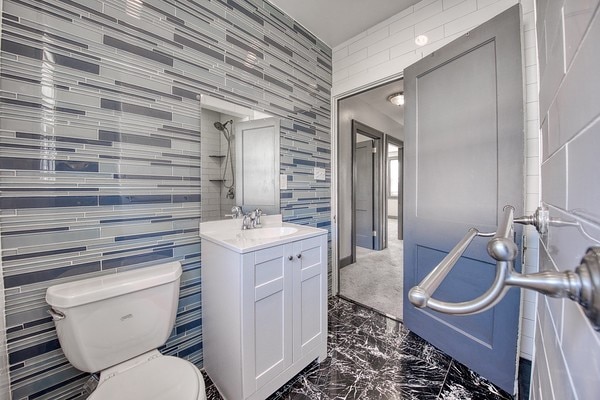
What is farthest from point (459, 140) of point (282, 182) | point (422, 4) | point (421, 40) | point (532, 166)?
point (282, 182)

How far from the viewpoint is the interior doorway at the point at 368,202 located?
2.70 m

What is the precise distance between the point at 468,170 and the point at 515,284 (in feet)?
4.64

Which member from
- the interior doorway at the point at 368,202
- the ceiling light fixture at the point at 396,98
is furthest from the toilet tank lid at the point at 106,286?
the ceiling light fixture at the point at 396,98

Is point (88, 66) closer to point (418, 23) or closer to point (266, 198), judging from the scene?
point (266, 198)

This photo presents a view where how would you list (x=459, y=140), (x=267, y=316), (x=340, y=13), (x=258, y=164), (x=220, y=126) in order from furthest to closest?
(x=340, y=13)
(x=258, y=164)
(x=220, y=126)
(x=459, y=140)
(x=267, y=316)

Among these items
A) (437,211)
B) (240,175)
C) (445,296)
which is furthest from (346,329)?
(240,175)

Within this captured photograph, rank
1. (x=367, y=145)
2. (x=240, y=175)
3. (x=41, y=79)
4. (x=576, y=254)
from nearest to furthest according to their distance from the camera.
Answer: (x=576, y=254), (x=41, y=79), (x=240, y=175), (x=367, y=145)

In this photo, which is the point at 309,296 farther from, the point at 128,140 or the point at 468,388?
the point at 128,140

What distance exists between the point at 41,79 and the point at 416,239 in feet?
7.18

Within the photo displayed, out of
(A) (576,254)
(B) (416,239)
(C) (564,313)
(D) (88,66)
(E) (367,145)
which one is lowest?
(B) (416,239)

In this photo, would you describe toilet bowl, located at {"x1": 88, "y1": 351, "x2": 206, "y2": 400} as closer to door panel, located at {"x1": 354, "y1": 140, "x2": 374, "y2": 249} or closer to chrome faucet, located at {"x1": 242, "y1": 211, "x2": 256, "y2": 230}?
chrome faucet, located at {"x1": 242, "y1": 211, "x2": 256, "y2": 230}

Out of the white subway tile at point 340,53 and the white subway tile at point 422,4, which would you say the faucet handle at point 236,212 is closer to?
the white subway tile at point 340,53

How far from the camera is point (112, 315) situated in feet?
3.29

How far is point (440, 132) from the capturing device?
61.4 inches
